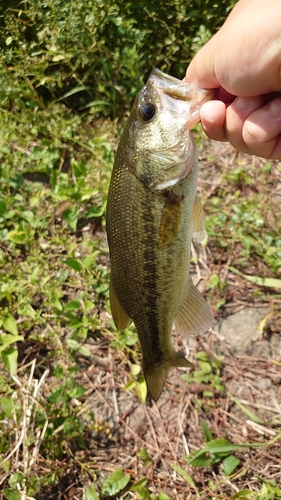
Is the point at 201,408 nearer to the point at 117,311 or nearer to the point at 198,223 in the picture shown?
the point at 117,311

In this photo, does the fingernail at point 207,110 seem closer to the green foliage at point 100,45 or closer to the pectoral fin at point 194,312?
the pectoral fin at point 194,312

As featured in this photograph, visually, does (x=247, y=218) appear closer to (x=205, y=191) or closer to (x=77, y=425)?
(x=205, y=191)

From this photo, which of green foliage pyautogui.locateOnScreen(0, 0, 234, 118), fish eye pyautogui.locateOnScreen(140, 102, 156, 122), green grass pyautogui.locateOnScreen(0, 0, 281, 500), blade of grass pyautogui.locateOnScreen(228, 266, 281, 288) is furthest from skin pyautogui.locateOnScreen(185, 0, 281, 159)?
green foliage pyautogui.locateOnScreen(0, 0, 234, 118)

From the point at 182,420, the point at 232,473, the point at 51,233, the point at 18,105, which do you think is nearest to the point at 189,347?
the point at 182,420

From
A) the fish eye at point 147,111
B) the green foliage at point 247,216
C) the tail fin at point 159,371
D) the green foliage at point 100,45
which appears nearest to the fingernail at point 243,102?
the fish eye at point 147,111

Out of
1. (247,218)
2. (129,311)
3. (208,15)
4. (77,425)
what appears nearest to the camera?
(129,311)

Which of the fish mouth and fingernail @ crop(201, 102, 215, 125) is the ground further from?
the fish mouth

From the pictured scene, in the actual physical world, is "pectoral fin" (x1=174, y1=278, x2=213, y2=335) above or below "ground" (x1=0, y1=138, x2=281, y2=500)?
above
